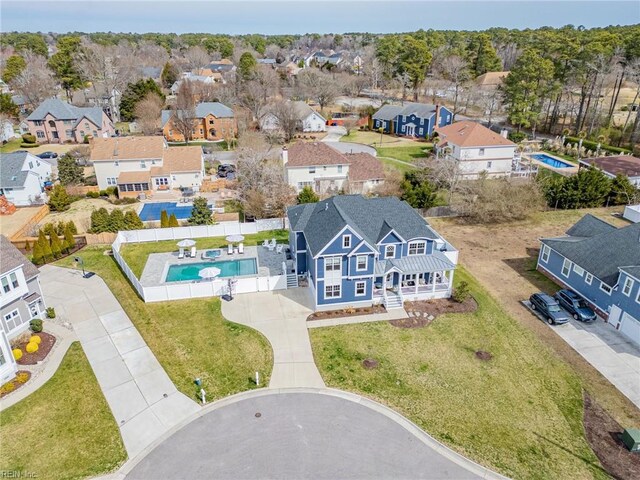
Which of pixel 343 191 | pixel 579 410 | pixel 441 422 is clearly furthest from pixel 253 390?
pixel 343 191

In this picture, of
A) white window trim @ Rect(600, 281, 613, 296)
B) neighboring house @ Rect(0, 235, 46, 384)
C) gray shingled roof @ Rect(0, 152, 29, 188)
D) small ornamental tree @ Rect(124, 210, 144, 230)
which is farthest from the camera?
gray shingled roof @ Rect(0, 152, 29, 188)

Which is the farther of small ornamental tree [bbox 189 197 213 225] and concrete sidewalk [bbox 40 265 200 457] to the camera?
small ornamental tree [bbox 189 197 213 225]

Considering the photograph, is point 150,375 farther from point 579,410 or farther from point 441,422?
point 579,410

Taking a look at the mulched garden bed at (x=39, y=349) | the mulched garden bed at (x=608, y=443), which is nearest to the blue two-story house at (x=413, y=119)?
the mulched garden bed at (x=608, y=443)

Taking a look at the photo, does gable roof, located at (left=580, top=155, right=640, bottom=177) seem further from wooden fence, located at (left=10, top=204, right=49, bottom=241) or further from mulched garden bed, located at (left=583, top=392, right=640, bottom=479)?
wooden fence, located at (left=10, top=204, right=49, bottom=241)

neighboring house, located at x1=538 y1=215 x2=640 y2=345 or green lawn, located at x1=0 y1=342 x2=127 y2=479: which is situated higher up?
neighboring house, located at x1=538 y1=215 x2=640 y2=345

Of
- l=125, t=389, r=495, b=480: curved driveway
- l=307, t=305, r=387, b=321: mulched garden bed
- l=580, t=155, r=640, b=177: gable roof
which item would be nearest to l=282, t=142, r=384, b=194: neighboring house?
l=307, t=305, r=387, b=321: mulched garden bed

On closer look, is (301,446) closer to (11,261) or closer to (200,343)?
(200,343)
